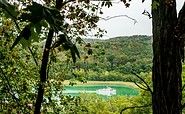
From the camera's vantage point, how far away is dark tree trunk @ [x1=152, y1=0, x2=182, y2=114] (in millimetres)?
1212

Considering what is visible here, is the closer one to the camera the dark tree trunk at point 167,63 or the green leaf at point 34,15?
→ the green leaf at point 34,15

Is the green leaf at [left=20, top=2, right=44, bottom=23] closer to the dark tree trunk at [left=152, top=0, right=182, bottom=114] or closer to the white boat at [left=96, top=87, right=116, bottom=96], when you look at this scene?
the dark tree trunk at [left=152, top=0, right=182, bottom=114]

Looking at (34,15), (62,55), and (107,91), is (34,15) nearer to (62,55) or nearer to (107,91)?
(62,55)

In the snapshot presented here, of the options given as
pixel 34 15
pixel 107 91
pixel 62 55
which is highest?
pixel 107 91

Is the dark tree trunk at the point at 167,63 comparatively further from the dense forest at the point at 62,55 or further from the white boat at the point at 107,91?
the white boat at the point at 107,91

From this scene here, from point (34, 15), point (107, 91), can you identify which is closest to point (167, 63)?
point (34, 15)

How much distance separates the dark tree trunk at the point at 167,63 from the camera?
121 cm

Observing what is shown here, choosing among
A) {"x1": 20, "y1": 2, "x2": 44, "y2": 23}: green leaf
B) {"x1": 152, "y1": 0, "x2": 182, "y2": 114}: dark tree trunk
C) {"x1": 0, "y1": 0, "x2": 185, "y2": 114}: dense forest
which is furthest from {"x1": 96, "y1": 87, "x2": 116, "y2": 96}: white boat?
{"x1": 20, "y1": 2, "x2": 44, "y2": 23}: green leaf

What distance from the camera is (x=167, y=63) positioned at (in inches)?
47.9

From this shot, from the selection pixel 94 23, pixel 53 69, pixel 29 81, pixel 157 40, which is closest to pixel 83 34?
pixel 94 23

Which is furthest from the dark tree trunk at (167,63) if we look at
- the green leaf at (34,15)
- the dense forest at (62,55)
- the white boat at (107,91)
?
the white boat at (107,91)

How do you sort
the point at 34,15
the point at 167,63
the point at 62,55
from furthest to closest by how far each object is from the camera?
the point at 62,55 → the point at 167,63 → the point at 34,15

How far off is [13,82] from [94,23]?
1310 millimetres

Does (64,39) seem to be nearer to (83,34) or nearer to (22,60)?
(83,34)
